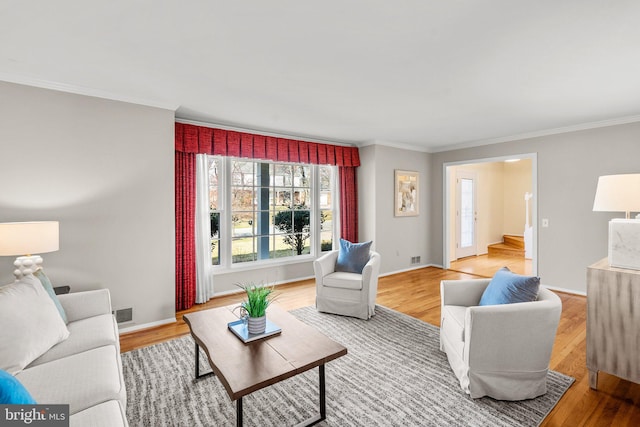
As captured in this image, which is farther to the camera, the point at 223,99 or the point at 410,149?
the point at 410,149

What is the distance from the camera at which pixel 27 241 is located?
7.47 feet

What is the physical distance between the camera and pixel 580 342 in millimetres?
2873

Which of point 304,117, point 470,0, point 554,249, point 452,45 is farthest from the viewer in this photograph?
point 554,249

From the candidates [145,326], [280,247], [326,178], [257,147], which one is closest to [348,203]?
[326,178]

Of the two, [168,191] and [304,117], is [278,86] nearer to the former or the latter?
[304,117]

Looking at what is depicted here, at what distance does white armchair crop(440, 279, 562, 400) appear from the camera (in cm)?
196

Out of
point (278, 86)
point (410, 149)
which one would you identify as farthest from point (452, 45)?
point (410, 149)

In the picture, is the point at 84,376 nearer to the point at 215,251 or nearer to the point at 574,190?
the point at 215,251

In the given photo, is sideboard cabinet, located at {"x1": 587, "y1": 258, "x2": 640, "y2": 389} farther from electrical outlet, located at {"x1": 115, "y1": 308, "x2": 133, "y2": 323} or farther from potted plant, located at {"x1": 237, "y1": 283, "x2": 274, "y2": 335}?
electrical outlet, located at {"x1": 115, "y1": 308, "x2": 133, "y2": 323}

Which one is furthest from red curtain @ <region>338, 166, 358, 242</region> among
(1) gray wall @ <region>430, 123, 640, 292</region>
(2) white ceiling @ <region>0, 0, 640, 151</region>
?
(1) gray wall @ <region>430, 123, 640, 292</region>

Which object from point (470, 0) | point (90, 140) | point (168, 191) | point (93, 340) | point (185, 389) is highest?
point (470, 0)

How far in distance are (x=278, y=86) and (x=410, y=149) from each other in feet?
11.7

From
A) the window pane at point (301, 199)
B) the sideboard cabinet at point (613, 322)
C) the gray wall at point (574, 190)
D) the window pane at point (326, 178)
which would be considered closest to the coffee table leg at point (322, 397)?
the sideboard cabinet at point (613, 322)

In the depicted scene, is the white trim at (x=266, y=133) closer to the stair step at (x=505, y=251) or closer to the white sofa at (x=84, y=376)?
Result: the white sofa at (x=84, y=376)
